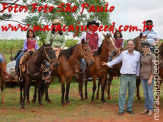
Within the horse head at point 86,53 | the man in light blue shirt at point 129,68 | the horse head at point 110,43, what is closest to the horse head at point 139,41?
the horse head at point 110,43

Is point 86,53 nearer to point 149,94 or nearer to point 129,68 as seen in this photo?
point 129,68

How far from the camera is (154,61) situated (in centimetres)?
852

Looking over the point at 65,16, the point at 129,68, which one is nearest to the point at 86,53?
the point at 129,68

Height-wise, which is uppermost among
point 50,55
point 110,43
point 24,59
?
point 110,43

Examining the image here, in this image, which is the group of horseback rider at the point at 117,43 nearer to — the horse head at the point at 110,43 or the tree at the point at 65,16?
the horse head at the point at 110,43

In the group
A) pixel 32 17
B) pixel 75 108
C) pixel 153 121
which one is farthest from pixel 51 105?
pixel 32 17

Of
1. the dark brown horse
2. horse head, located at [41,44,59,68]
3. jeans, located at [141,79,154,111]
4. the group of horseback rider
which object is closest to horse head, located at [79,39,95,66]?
the dark brown horse

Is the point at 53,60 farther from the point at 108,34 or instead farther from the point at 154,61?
the point at 154,61

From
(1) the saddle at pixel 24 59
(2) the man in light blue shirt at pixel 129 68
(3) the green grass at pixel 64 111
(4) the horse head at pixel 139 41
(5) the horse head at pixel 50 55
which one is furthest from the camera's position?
(1) the saddle at pixel 24 59

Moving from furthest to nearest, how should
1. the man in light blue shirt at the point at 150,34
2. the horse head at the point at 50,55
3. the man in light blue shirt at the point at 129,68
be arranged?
the man in light blue shirt at the point at 150,34
the horse head at the point at 50,55
the man in light blue shirt at the point at 129,68

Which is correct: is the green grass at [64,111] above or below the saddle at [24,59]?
below

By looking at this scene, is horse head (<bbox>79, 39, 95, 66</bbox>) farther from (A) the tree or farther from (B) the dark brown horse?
(A) the tree

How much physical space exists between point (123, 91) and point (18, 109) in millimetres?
3856

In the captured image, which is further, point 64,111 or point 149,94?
point 64,111
